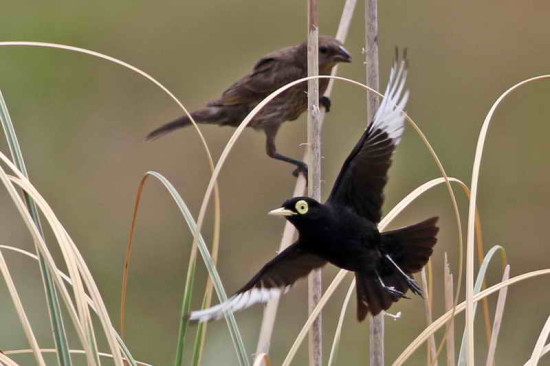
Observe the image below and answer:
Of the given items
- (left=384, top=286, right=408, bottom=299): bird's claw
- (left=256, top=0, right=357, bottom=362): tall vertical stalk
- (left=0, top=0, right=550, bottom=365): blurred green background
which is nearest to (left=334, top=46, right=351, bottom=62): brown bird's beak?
(left=256, top=0, right=357, bottom=362): tall vertical stalk

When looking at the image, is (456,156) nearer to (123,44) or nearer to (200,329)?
(123,44)

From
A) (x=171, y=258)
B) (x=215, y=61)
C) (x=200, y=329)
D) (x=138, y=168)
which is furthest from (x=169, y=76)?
(x=200, y=329)

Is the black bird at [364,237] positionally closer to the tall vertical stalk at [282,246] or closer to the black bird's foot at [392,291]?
the black bird's foot at [392,291]

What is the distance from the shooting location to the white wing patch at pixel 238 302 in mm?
1830

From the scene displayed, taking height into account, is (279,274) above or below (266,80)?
below

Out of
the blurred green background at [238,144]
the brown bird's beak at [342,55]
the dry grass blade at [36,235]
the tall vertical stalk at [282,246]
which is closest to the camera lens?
the dry grass blade at [36,235]

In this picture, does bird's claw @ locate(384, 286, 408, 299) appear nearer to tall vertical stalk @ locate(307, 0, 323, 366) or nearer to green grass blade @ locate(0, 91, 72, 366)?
tall vertical stalk @ locate(307, 0, 323, 366)

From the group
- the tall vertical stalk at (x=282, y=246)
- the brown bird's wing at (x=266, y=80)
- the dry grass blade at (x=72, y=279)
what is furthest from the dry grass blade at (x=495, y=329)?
the brown bird's wing at (x=266, y=80)

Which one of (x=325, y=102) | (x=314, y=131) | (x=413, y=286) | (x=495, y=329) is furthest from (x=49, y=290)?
(x=325, y=102)

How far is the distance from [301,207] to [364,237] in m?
0.17

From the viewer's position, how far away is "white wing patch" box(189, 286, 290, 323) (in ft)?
6.00

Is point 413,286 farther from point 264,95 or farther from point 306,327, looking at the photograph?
point 264,95

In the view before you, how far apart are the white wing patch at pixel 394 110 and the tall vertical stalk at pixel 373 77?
6 centimetres

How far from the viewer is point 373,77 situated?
2.25 metres
